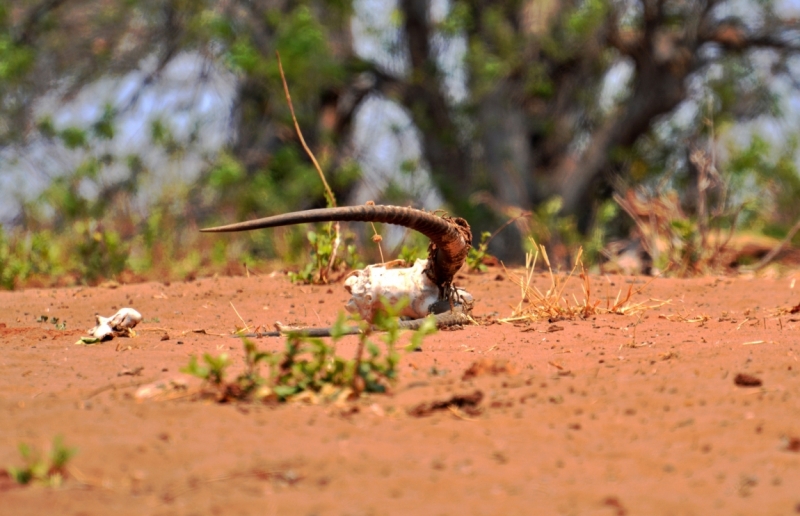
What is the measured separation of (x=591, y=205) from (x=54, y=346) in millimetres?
11389

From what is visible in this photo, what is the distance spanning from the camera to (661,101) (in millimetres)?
13945

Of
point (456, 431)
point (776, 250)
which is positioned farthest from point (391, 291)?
point (776, 250)

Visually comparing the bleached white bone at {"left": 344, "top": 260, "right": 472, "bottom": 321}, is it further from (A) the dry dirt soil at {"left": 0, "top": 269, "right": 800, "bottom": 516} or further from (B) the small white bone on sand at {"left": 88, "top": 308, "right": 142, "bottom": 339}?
(B) the small white bone on sand at {"left": 88, "top": 308, "right": 142, "bottom": 339}

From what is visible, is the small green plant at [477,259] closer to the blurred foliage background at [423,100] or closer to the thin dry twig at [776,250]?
the thin dry twig at [776,250]

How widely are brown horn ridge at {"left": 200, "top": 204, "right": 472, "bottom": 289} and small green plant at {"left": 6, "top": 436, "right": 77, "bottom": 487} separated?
1.34 metres

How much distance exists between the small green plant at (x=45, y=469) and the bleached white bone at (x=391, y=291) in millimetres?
2217

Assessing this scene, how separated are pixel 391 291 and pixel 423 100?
10.8 metres

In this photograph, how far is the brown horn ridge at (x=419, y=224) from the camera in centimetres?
393

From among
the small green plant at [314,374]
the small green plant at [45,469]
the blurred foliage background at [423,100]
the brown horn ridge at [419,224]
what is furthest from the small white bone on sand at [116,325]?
the blurred foliage background at [423,100]

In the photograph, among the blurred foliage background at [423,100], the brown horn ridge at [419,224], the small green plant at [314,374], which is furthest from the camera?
the blurred foliage background at [423,100]

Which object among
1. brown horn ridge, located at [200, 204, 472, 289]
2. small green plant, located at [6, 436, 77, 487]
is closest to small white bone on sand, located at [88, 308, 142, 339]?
brown horn ridge, located at [200, 204, 472, 289]

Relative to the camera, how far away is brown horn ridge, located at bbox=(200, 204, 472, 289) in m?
3.93

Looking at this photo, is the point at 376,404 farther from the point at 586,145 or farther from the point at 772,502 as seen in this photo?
the point at 586,145

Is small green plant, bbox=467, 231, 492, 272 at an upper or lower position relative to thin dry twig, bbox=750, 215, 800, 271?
upper
